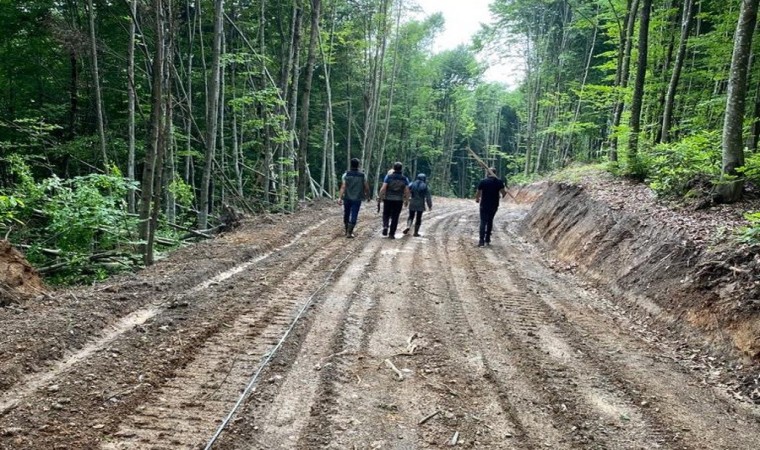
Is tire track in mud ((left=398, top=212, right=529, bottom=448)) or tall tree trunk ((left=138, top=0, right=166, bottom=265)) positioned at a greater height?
tall tree trunk ((left=138, top=0, right=166, bottom=265))

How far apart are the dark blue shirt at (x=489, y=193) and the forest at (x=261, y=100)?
10.3 feet

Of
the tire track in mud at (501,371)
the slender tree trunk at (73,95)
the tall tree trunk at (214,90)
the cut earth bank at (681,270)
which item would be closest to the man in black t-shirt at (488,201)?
the cut earth bank at (681,270)

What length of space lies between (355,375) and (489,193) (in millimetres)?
7199

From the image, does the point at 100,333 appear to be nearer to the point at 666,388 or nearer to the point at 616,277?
the point at 666,388

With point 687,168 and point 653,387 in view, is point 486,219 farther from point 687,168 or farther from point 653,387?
point 653,387

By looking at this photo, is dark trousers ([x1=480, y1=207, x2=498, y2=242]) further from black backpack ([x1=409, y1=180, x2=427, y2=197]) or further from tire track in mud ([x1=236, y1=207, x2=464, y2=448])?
tire track in mud ([x1=236, y1=207, x2=464, y2=448])

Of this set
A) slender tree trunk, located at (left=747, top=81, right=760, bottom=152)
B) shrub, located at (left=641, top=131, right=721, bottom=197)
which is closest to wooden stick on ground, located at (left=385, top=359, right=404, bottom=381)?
shrub, located at (left=641, top=131, right=721, bottom=197)

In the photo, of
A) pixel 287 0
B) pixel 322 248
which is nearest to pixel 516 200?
pixel 287 0

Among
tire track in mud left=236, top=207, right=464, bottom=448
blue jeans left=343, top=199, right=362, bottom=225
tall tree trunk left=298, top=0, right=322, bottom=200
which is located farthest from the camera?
tall tree trunk left=298, top=0, right=322, bottom=200

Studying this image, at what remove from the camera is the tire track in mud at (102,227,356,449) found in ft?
9.51

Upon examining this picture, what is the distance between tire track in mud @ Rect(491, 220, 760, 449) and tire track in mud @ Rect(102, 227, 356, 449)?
3058 mm

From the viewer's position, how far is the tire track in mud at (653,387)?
3.25 meters

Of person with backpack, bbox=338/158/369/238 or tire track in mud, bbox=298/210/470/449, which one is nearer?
tire track in mud, bbox=298/210/470/449

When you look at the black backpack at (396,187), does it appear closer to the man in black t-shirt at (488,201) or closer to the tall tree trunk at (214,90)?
the man in black t-shirt at (488,201)
